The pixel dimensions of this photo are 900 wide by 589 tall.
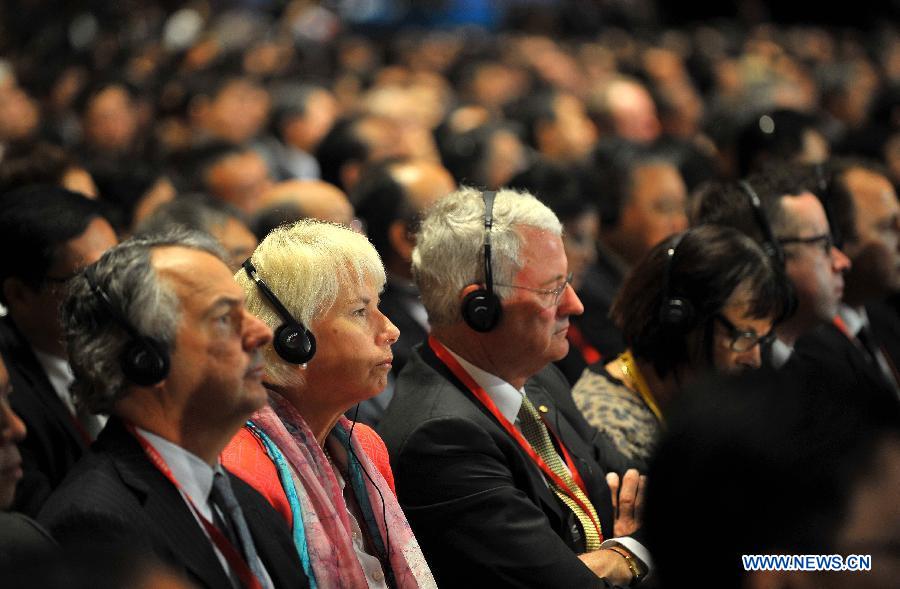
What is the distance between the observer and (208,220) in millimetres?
4195

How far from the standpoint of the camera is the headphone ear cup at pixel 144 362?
2262mm

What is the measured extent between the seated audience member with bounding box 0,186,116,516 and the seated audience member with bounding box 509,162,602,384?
1590 mm

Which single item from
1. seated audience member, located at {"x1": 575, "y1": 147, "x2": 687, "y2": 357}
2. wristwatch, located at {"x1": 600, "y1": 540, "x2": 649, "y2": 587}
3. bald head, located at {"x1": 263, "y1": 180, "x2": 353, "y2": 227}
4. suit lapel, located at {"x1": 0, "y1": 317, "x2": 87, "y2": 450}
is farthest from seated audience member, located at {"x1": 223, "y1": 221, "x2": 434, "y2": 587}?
Answer: seated audience member, located at {"x1": 575, "y1": 147, "x2": 687, "y2": 357}

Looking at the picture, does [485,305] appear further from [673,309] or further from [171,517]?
[171,517]

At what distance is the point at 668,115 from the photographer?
29.8 feet

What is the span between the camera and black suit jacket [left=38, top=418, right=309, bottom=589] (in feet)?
6.94

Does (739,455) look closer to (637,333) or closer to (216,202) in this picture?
(637,333)

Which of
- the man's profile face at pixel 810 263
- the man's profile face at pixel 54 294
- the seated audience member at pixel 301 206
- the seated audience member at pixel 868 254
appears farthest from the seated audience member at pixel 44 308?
the seated audience member at pixel 868 254

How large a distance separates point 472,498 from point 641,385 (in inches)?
34.1

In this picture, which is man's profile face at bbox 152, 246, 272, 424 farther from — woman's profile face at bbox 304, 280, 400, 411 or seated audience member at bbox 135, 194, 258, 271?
seated audience member at bbox 135, 194, 258, 271

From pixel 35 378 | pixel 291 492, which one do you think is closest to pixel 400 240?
pixel 35 378

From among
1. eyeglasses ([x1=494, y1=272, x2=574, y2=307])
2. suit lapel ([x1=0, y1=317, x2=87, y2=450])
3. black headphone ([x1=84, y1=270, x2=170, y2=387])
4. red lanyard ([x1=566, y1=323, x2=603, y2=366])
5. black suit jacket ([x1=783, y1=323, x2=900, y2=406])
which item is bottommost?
red lanyard ([x1=566, y1=323, x2=603, y2=366])

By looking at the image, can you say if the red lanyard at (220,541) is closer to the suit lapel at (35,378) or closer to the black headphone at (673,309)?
the suit lapel at (35,378)

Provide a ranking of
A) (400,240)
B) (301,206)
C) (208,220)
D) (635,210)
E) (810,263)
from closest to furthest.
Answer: (810,263) → (208,220) → (400,240) → (301,206) → (635,210)
